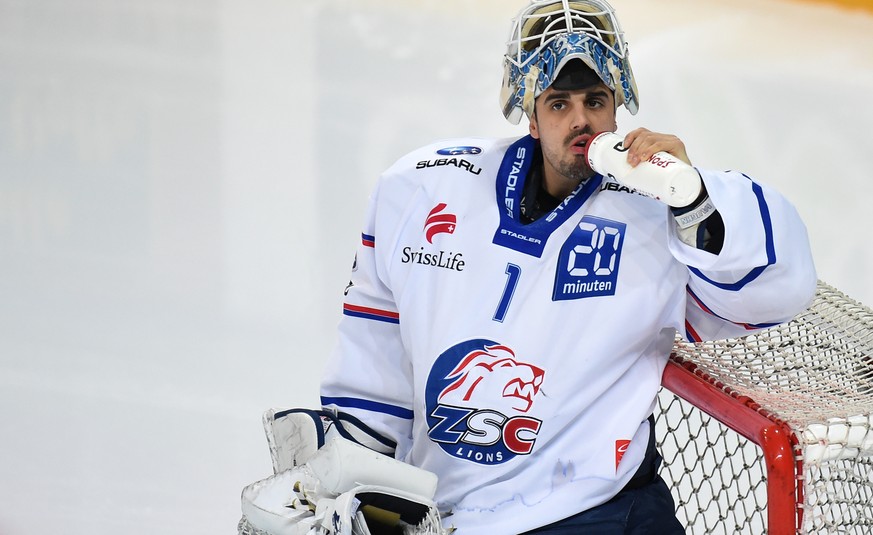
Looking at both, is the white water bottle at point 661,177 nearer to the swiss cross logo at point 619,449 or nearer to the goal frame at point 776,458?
the goal frame at point 776,458

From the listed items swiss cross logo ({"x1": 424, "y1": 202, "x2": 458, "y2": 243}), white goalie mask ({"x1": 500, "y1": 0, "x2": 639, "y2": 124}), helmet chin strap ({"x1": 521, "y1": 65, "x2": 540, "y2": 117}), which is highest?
white goalie mask ({"x1": 500, "y1": 0, "x2": 639, "y2": 124})

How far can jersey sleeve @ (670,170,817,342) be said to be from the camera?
1.47m

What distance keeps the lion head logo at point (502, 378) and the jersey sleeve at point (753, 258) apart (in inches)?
10.8

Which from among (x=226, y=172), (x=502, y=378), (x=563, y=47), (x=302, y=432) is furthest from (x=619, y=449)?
(x=226, y=172)

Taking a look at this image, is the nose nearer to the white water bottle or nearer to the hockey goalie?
the white water bottle

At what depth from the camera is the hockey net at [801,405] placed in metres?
1.36

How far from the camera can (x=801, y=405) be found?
1.51m

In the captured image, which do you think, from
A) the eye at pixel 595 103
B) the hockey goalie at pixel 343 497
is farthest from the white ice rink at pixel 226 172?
the eye at pixel 595 103

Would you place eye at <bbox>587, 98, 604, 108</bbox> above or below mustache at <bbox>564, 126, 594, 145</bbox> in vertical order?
above

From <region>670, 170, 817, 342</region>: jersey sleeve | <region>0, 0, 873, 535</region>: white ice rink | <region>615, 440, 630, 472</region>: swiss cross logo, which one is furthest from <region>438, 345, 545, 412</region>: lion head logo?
<region>0, 0, 873, 535</region>: white ice rink

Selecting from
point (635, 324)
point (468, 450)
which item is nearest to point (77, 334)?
point (468, 450)

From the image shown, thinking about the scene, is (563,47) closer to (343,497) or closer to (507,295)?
(507,295)

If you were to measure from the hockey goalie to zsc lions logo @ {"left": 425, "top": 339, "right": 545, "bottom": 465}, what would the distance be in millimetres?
131

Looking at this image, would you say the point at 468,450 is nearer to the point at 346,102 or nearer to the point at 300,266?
the point at 300,266
